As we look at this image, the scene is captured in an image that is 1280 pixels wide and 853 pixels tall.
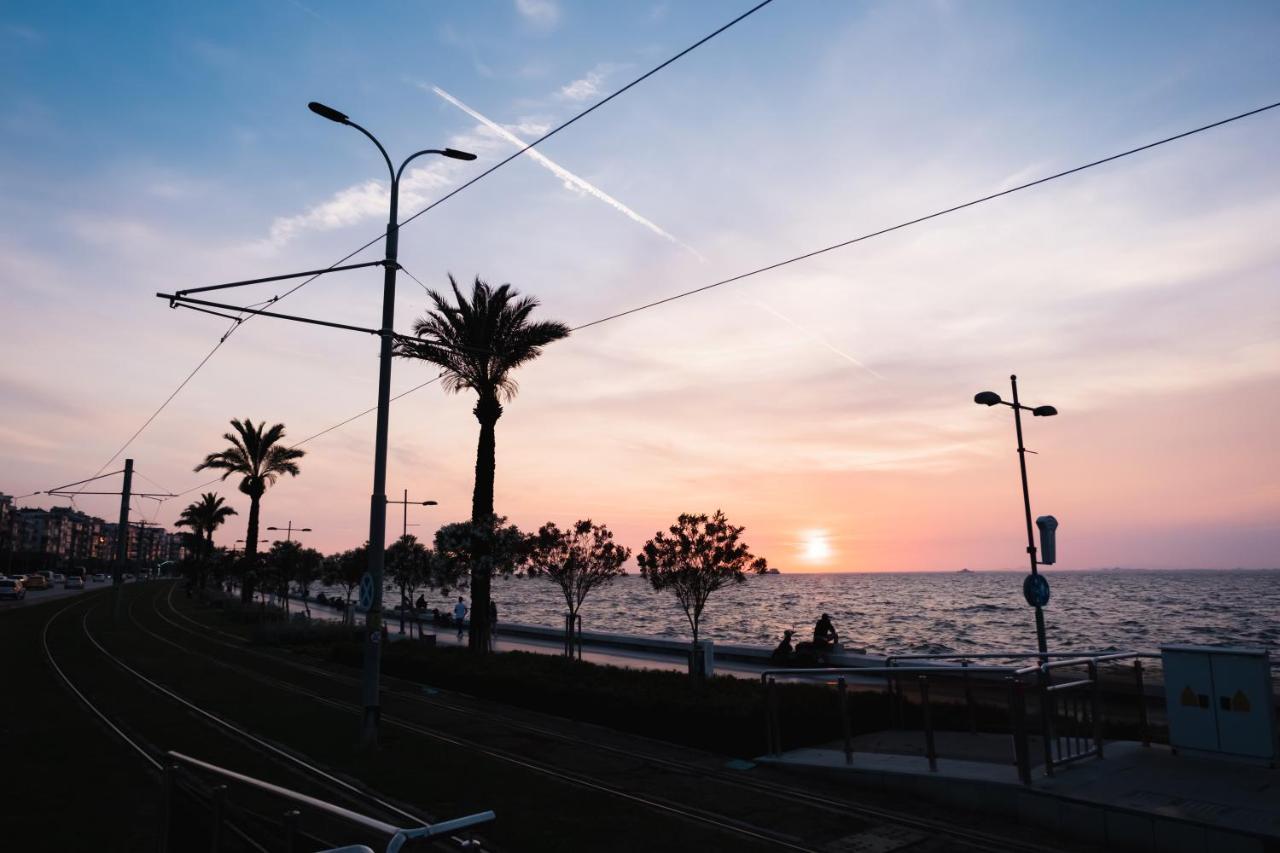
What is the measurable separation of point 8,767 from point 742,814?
11.4 metres

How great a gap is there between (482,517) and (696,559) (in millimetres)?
7233

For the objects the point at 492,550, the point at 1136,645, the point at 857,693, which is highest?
the point at 492,550

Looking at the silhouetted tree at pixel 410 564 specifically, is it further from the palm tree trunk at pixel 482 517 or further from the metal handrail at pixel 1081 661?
the metal handrail at pixel 1081 661

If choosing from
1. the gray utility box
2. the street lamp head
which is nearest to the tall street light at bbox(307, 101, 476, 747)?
the street lamp head

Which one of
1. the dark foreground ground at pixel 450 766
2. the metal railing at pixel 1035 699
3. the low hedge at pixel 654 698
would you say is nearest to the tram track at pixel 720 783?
the dark foreground ground at pixel 450 766

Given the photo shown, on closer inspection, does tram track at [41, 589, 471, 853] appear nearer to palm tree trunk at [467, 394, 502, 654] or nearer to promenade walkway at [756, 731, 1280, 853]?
promenade walkway at [756, 731, 1280, 853]

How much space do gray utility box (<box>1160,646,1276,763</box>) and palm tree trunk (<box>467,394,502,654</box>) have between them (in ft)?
64.6

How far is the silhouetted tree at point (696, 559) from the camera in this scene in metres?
25.4

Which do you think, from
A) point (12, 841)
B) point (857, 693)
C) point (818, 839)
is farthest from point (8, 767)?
point (857, 693)

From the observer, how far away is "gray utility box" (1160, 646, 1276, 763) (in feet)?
34.9

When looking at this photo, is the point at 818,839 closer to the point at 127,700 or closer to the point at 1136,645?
the point at 127,700

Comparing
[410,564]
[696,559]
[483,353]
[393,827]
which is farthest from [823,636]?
[410,564]

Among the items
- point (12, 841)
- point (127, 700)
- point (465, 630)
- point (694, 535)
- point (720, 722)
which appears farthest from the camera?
point (465, 630)

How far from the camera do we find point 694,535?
83.9ft
